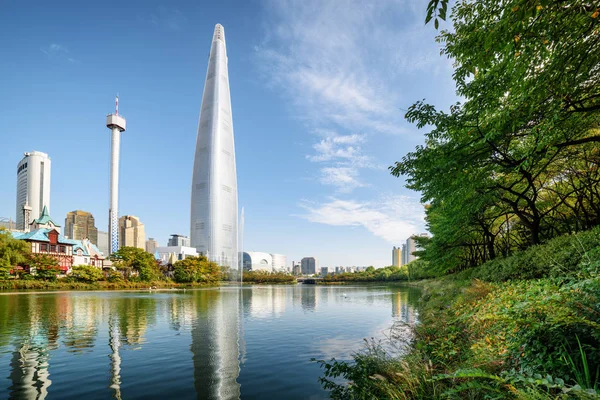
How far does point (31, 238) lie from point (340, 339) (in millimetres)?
88504

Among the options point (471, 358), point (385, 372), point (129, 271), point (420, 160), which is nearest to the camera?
point (471, 358)

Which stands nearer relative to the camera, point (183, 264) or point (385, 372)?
point (385, 372)

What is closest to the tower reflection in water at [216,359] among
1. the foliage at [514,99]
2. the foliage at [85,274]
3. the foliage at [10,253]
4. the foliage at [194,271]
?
the foliage at [514,99]

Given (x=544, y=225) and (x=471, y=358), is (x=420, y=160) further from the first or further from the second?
(x=544, y=225)

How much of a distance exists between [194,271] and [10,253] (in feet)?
160

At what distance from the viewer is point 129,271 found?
8700 centimetres

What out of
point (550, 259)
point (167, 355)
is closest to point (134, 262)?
point (167, 355)

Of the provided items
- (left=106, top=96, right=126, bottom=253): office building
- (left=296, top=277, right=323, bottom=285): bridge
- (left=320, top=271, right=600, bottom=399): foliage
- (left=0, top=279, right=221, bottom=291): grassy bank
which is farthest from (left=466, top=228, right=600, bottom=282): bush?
(left=106, top=96, right=126, bottom=253): office building

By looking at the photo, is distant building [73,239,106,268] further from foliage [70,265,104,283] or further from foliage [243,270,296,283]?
foliage [243,270,296,283]

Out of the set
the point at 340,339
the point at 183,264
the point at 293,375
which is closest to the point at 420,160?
the point at 293,375

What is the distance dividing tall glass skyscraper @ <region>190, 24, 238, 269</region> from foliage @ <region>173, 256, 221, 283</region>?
71754 millimetres

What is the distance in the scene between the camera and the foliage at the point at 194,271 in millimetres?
101125

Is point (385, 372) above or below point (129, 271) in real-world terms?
above

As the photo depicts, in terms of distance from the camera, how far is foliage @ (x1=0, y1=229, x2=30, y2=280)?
5909cm
